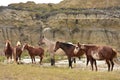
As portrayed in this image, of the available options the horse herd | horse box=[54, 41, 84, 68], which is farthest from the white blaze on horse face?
horse box=[54, 41, 84, 68]

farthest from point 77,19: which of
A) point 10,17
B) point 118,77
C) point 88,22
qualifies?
point 118,77

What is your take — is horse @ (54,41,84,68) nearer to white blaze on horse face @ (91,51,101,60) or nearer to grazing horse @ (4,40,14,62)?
white blaze on horse face @ (91,51,101,60)

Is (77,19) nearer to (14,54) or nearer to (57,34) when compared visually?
(57,34)

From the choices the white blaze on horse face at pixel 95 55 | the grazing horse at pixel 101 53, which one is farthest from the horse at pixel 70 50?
the white blaze on horse face at pixel 95 55

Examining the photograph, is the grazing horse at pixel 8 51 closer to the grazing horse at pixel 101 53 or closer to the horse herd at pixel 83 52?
the horse herd at pixel 83 52

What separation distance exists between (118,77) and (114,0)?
123 meters

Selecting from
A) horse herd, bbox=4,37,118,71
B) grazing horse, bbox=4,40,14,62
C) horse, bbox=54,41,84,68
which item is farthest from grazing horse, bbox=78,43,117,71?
grazing horse, bbox=4,40,14,62

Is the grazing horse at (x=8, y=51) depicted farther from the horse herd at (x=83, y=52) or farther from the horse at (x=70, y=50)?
the horse at (x=70, y=50)

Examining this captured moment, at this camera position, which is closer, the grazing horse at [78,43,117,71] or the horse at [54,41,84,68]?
the grazing horse at [78,43,117,71]

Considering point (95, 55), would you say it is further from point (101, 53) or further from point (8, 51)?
point (8, 51)

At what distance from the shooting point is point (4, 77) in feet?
57.0

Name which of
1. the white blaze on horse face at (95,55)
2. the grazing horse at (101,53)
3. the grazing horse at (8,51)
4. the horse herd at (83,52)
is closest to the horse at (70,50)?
the horse herd at (83,52)

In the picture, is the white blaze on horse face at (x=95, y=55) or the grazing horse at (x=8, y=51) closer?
the white blaze on horse face at (x=95, y=55)

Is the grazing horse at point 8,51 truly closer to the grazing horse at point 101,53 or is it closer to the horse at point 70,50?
the horse at point 70,50
